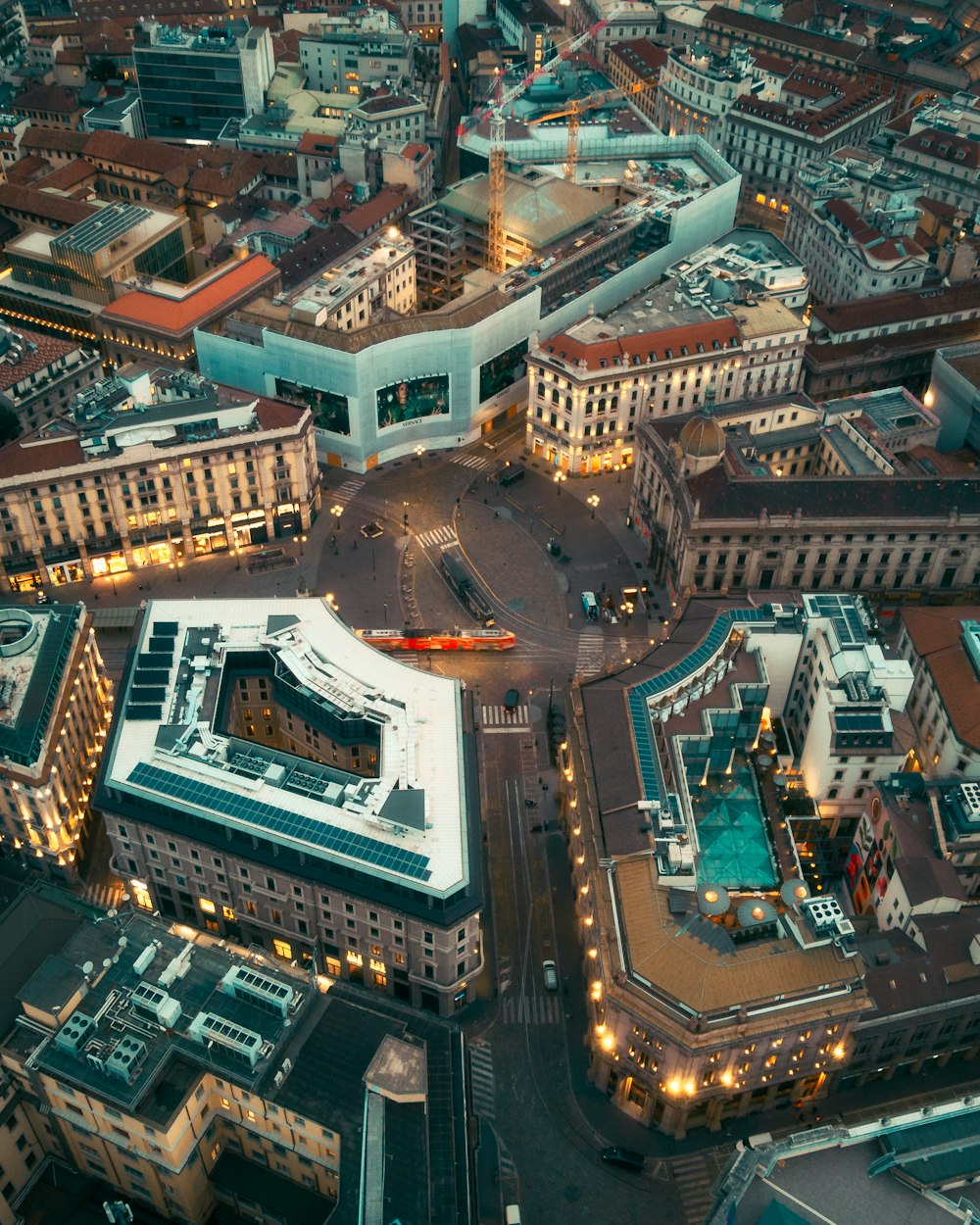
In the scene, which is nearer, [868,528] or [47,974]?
[47,974]

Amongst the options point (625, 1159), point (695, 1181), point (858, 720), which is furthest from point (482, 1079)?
point (858, 720)

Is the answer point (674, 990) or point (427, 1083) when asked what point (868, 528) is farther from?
point (427, 1083)

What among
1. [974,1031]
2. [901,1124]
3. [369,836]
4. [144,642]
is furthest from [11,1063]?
[974,1031]

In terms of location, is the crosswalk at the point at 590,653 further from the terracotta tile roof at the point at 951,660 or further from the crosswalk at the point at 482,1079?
the crosswalk at the point at 482,1079

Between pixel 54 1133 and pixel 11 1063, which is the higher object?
pixel 11 1063

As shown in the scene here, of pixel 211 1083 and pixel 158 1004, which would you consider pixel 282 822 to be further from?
pixel 211 1083

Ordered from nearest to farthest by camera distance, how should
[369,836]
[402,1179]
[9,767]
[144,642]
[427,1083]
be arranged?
[402,1179], [427,1083], [369,836], [9,767], [144,642]
